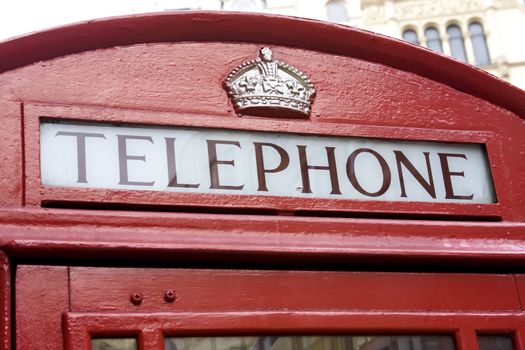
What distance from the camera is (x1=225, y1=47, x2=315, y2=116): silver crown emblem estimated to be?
6.75 ft

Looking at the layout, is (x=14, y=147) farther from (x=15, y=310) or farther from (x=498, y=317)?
(x=498, y=317)

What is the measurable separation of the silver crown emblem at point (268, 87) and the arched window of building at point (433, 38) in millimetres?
26901

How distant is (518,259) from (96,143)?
97cm

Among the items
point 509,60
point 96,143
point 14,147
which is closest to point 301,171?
point 96,143

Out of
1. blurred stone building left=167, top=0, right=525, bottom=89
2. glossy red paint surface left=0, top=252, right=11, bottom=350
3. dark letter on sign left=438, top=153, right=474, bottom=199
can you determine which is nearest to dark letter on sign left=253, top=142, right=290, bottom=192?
dark letter on sign left=438, top=153, right=474, bottom=199

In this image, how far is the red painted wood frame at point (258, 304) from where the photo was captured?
1715mm

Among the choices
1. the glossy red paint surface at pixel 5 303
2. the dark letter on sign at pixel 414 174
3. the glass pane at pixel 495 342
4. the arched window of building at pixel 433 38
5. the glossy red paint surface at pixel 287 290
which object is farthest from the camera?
the arched window of building at pixel 433 38

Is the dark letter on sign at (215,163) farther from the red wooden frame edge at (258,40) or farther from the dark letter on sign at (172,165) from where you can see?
the red wooden frame edge at (258,40)

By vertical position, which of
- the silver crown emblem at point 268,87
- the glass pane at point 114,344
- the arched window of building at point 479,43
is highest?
the arched window of building at point 479,43

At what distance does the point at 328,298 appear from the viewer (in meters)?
1.90

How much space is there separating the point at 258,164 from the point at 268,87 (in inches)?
7.7

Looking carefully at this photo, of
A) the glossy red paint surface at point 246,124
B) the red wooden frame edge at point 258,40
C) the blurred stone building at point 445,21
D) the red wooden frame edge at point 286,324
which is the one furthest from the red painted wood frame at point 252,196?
the blurred stone building at point 445,21

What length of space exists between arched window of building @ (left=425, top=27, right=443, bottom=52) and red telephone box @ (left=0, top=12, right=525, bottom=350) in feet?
87.9

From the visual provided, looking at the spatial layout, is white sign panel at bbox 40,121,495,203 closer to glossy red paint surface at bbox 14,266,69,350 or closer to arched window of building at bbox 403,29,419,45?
glossy red paint surface at bbox 14,266,69,350
